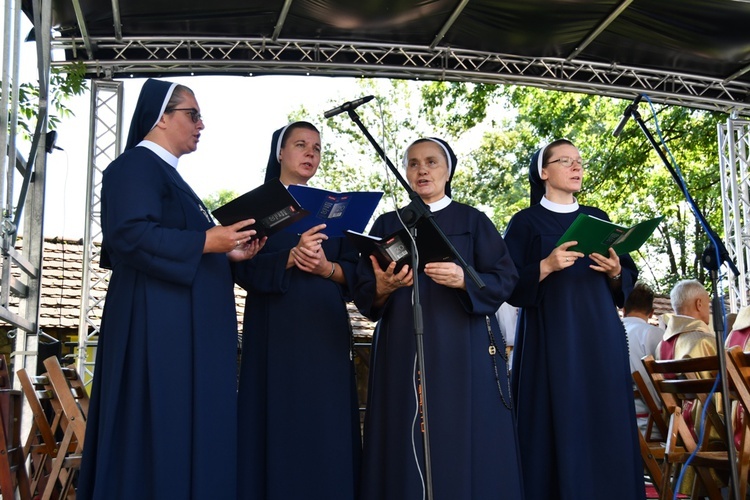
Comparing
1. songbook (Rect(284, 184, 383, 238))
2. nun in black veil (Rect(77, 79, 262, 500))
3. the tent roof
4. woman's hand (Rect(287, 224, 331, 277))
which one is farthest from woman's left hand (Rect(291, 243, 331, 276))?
the tent roof

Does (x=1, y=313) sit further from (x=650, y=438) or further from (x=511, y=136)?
(x=511, y=136)

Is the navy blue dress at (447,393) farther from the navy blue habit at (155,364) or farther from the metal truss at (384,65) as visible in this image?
the metal truss at (384,65)

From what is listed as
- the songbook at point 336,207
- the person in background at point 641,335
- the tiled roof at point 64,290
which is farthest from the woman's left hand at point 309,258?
the tiled roof at point 64,290

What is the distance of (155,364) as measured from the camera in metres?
3.36

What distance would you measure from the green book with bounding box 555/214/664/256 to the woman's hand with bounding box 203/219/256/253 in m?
1.46

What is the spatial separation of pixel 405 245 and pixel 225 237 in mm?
739

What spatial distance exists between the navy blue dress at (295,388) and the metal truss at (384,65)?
3.42 metres

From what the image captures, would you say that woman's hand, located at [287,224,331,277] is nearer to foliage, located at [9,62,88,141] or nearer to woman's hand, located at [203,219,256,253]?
woman's hand, located at [203,219,256,253]

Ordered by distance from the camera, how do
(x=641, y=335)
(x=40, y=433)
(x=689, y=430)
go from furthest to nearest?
1. (x=641, y=335)
2. (x=40, y=433)
3. (x=689, y=430)

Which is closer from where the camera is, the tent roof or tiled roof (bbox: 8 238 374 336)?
the tent roof

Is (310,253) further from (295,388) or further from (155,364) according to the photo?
(155,364)

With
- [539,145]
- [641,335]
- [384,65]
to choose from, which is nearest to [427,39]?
[384,65]

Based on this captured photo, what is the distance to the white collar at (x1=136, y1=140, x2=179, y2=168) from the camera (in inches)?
145

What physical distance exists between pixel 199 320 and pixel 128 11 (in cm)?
401
